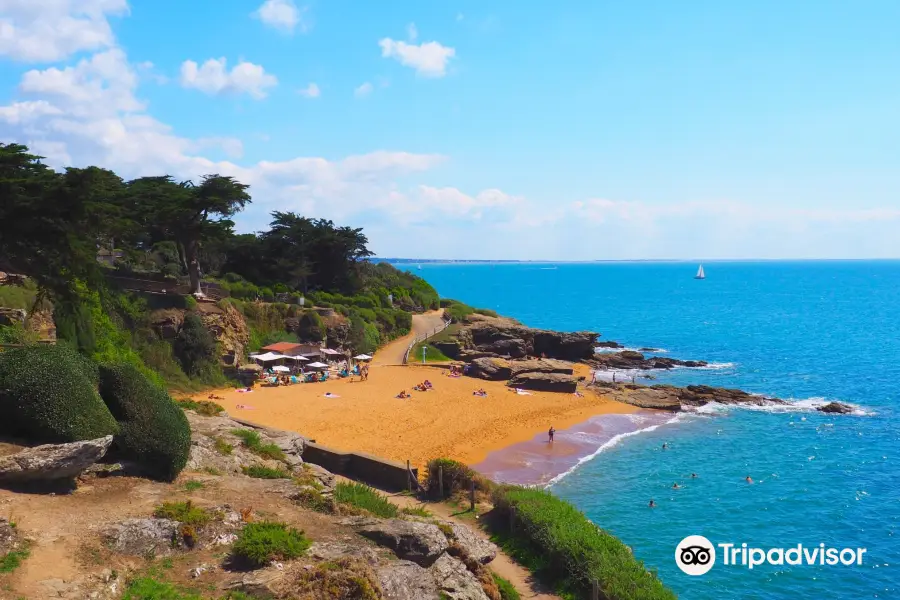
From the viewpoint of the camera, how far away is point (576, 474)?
25.6 meters

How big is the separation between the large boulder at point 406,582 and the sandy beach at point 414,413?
44.4 feet

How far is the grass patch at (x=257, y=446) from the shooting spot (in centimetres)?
1798

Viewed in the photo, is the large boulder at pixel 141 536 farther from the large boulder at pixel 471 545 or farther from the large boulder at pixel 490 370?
the large boulder at pixel 490 370

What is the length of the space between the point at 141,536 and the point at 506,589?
7663 millimetres

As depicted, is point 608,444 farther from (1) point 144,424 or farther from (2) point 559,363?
(1) point 144,424

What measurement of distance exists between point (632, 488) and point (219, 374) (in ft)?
A: 74.1

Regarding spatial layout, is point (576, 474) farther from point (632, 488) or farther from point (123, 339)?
point (123, 339)

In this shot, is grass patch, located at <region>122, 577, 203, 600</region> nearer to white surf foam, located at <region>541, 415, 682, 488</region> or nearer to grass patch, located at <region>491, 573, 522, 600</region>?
grass patch, located at <region>491, 573, 522, 600</region>

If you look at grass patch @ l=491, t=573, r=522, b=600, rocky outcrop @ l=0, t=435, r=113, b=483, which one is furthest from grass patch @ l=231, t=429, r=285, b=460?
grass patch @ l=491, t=573, r=522, b=600

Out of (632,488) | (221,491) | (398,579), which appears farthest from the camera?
(632,488)

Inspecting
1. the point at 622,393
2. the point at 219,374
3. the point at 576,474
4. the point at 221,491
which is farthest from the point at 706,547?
the point at 219,374

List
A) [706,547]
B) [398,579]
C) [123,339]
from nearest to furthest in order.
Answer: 1. [398,579]
2. [706,547]
3. [123,339]

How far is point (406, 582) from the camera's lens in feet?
34.1

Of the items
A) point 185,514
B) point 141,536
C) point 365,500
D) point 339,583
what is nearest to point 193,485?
point 185,514
